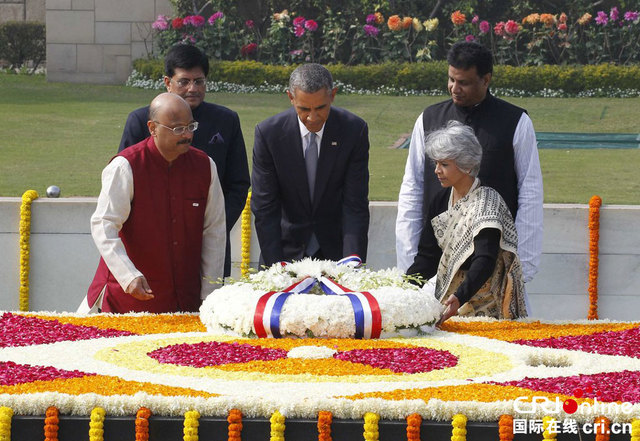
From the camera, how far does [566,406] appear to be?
3.55 m

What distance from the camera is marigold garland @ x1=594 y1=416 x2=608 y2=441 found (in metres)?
3.48

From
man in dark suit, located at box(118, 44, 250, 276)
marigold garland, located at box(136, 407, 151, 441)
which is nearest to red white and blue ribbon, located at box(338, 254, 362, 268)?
man in dark suit, located at box(118, 44, 250, 276)

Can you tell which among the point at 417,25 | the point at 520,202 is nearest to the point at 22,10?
the point at 417,25

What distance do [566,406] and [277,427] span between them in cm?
90

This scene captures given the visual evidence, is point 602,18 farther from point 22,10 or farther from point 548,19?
point 22,10

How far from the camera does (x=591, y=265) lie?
7922 millimetres

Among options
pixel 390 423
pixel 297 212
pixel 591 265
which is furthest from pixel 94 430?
pixel 591 265

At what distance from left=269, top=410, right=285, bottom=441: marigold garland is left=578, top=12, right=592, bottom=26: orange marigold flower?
1506cm

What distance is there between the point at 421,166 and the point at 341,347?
185 centimetres

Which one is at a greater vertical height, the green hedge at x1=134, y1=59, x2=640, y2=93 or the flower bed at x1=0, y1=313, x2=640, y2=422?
the green hedge at x1=134, y1=59, x2=640, y2=93

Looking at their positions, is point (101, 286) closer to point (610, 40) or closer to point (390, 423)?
point (390, 423)

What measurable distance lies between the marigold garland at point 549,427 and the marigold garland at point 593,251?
14.6ft

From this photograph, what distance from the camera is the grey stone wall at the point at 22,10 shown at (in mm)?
21781

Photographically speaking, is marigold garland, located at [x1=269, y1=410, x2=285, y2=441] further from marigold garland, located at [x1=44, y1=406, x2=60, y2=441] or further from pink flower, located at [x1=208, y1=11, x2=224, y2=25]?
pink flower, located at [x1=208, y1=11, x2=224, y2=25]
